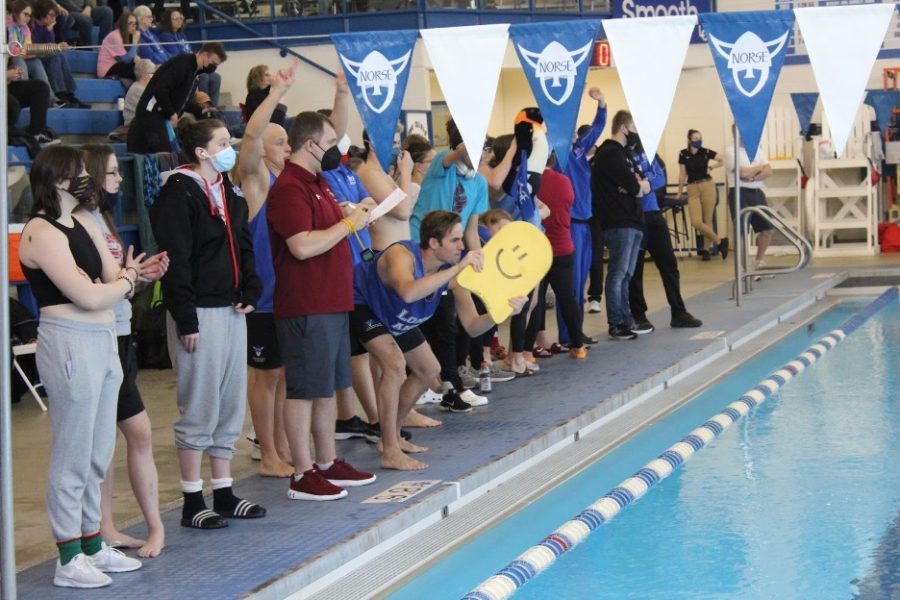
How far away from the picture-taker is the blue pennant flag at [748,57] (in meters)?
7.17

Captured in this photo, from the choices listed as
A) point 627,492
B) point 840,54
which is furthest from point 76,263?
point 840,54

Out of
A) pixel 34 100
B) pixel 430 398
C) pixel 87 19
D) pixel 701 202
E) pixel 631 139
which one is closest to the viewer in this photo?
pixel 430 398

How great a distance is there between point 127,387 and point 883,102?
1416 centimetres

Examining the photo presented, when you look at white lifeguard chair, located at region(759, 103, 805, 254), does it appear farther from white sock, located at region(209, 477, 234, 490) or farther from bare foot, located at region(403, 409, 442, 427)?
white sock, located at region(209, 477, 234, 490)

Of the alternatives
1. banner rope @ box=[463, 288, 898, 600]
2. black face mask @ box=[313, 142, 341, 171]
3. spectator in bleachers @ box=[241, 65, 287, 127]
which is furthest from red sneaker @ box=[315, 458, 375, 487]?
spectator in bleachers @ box=[241, 65, 287, 127]

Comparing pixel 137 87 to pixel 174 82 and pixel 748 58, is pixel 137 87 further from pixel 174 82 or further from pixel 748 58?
pixel 748 58

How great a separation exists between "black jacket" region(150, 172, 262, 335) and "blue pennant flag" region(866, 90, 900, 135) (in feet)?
43.7

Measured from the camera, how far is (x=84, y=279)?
420cm

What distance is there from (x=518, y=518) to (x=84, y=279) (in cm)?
246

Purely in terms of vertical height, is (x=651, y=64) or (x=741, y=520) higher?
(x=651, y=64)

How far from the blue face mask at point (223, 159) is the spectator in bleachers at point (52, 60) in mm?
7729

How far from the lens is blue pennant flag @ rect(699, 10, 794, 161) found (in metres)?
7.17

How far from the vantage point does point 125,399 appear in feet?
15.1

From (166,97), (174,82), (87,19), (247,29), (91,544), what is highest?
(247,29)
